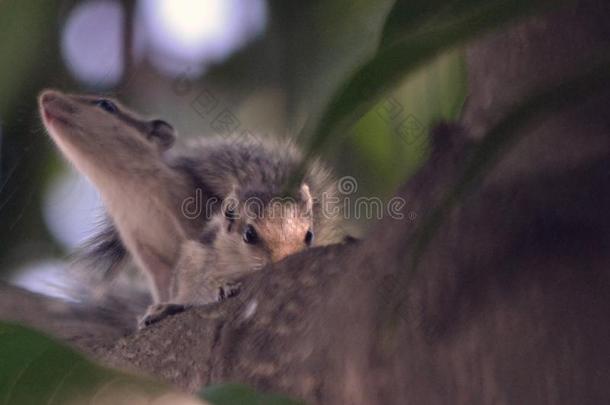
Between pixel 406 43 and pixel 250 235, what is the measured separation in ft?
5.49

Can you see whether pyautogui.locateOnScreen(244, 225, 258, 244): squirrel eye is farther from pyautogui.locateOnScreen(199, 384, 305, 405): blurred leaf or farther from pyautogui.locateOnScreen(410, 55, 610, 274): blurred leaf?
pyautogui.locateOnScreen(199, 384, 305, 405): blurred leaf

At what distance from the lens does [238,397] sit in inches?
21.0

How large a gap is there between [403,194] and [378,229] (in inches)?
1.4

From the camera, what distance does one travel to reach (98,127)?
8.66 feet

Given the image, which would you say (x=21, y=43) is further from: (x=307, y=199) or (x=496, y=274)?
(x=307, y=199)

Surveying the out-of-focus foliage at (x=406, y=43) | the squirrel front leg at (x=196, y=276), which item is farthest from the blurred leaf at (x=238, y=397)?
the squirrel front leg at (x=196, y=276)

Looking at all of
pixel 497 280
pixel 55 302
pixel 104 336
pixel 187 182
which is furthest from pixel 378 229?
pixel 187 182

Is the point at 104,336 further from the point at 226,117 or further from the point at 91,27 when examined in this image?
the point at 91,27

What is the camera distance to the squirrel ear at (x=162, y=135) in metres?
2.73

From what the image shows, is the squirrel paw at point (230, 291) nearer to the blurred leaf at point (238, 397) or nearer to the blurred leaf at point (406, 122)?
the blurred leaf at point (406, 122)

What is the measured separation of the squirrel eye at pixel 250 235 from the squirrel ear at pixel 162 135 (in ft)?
1.78

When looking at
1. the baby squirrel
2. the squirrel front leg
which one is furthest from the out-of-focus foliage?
the squirrel front leg

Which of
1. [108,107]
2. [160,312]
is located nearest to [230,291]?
[160,312]

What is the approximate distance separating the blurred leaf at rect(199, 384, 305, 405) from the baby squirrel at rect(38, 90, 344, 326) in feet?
4.97
